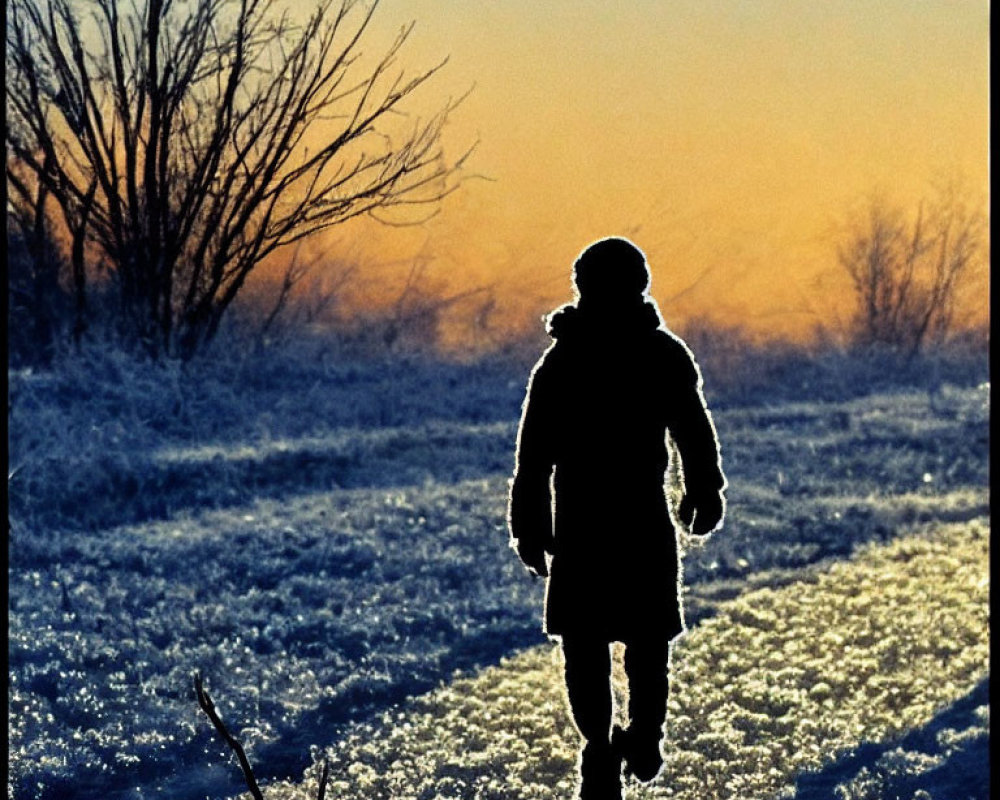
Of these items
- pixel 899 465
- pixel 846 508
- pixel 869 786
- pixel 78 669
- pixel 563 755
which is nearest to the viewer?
pixel 869 786

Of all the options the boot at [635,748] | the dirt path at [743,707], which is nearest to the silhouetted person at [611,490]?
the boot at [635,748]

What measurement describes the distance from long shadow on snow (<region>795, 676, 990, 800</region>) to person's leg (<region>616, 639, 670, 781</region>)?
1915 millimetres

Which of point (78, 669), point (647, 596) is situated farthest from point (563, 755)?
point (78, 669)

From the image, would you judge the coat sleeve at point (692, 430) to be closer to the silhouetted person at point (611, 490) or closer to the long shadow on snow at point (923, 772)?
the silhouetted person at point (611, 490)

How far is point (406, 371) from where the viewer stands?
20.2m

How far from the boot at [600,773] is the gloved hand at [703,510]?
0.67 metres

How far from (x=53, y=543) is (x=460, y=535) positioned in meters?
3.40

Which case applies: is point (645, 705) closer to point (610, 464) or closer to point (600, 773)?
point (600, 773)

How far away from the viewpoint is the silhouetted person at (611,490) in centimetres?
329

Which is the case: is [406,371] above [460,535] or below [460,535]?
→ above

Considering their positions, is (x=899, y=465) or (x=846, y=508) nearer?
(x=846, y=508)

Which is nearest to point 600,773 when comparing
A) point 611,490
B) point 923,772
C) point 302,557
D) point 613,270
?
point 611,490

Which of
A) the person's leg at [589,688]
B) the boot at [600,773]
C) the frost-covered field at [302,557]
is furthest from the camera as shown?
the frost-covered field at [302,557]

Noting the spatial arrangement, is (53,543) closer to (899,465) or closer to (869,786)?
(869,786)
